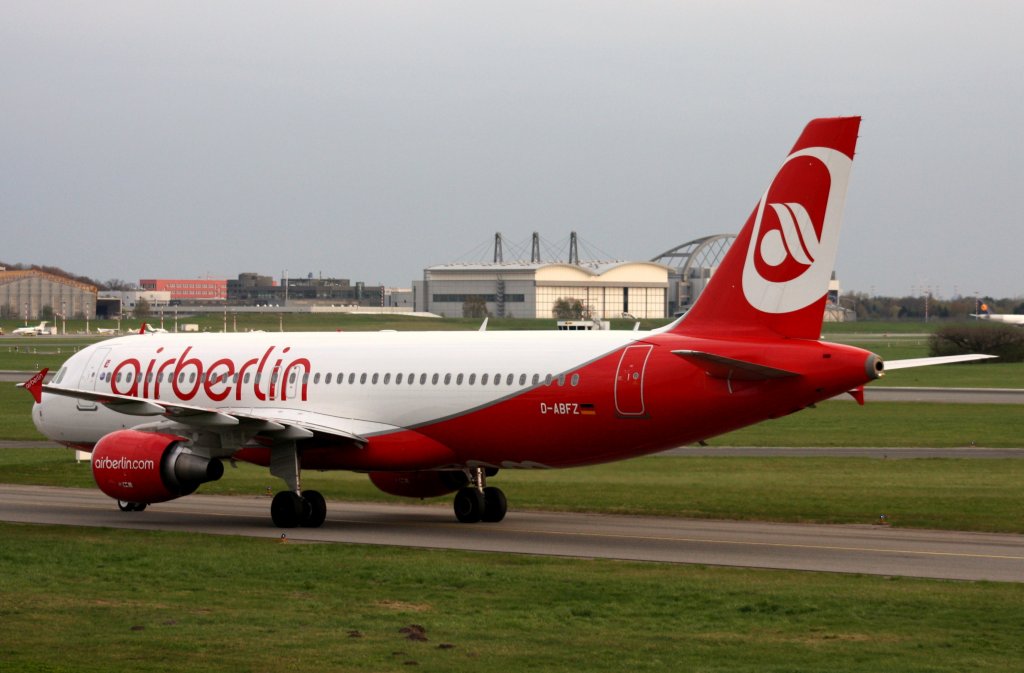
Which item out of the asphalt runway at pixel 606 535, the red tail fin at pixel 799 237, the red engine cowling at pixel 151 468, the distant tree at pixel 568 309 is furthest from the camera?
the distant tree at pixel 568 309

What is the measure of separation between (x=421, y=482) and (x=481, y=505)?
191cm

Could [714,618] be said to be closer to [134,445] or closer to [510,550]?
[510,550]

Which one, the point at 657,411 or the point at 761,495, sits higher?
the point at 657,411

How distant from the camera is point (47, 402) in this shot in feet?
114

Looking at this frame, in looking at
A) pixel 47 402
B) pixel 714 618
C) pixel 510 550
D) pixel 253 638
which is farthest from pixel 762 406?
pixel 47 402

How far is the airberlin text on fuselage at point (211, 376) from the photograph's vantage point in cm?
3130

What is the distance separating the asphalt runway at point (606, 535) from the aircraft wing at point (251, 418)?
6.28 feet

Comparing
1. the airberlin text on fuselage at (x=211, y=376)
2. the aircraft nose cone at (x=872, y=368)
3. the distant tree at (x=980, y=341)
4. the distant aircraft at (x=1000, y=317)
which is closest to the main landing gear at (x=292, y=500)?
the airberlin text on fuselage at (x=211, y=376)

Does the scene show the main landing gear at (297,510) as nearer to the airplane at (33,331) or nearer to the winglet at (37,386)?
the winglet at (37,386)

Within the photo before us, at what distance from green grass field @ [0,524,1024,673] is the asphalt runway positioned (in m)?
1.49

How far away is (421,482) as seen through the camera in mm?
31312

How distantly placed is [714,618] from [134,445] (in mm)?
15167

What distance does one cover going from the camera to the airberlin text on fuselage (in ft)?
103

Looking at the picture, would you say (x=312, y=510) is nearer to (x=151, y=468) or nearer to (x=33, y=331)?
(x=151, y=468)
